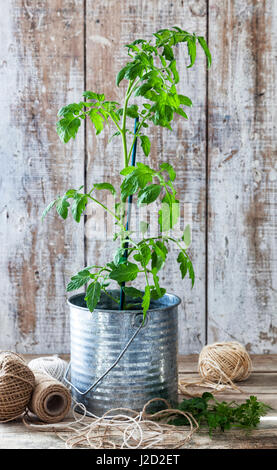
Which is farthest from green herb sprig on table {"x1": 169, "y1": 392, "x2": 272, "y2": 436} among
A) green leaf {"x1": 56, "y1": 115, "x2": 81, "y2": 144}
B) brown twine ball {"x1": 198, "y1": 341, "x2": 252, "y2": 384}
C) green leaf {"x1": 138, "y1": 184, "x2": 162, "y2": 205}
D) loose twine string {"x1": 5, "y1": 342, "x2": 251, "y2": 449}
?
green leaf {"x1": 56, "y1": 115, "x2": 81, "y2": 144}

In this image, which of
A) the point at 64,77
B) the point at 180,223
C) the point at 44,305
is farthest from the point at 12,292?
the point at 64,77

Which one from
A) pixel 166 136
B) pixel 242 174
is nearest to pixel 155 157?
pixel 166 136

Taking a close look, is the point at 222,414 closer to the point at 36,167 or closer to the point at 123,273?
the point at 123,273

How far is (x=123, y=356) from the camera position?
1.25 m

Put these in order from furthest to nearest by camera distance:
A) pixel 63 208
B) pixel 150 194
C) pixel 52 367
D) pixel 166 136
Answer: pixel 166 136 < pixel 52 367 < pixel 63 208 < pixel 150 194

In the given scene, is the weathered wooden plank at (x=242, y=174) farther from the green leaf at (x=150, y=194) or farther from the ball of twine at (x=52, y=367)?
the green leaf at (x=150, y=194)

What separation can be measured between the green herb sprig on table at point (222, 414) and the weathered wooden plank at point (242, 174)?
20.5 inches

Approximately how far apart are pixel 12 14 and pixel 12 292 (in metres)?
0.81

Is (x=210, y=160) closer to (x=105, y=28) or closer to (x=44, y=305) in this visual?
(x=105, y=28)

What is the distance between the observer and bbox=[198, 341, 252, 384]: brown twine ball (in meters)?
1.51

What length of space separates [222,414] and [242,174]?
776 mm

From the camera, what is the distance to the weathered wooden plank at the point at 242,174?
69.1 inches

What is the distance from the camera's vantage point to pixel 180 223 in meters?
1.79
